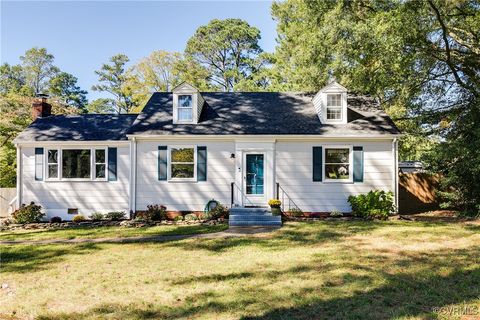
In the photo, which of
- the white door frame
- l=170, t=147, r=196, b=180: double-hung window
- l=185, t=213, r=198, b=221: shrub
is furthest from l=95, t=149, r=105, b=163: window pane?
the white door frame

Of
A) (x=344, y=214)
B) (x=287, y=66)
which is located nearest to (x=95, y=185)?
(x=344, y=214)

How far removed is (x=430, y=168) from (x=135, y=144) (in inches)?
512

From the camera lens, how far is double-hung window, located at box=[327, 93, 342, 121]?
1407 centimetres

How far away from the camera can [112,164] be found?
13992mm

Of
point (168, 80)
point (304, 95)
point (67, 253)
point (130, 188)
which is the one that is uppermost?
point (168, 80)

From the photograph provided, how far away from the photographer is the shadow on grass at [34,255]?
707cm

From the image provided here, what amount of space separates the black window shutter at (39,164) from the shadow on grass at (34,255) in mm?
5807

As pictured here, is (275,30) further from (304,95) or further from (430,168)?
(430,168)

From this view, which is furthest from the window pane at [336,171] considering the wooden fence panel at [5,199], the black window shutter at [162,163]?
the wooden fence panel at [5,199]

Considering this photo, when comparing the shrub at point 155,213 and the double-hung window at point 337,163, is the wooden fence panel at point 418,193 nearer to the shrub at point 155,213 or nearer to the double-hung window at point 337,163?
the double-hung window at point 337,163

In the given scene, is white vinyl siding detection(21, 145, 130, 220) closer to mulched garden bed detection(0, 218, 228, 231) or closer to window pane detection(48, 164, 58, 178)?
window pane detection(48, 164, 58, 178)

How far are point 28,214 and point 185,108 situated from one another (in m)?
7.93

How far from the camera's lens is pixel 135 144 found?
44.5ft

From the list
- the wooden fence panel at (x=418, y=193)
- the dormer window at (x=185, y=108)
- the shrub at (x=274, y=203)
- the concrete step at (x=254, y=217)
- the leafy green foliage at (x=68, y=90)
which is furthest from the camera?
the leafy green foliage at (x=68, y=90)
